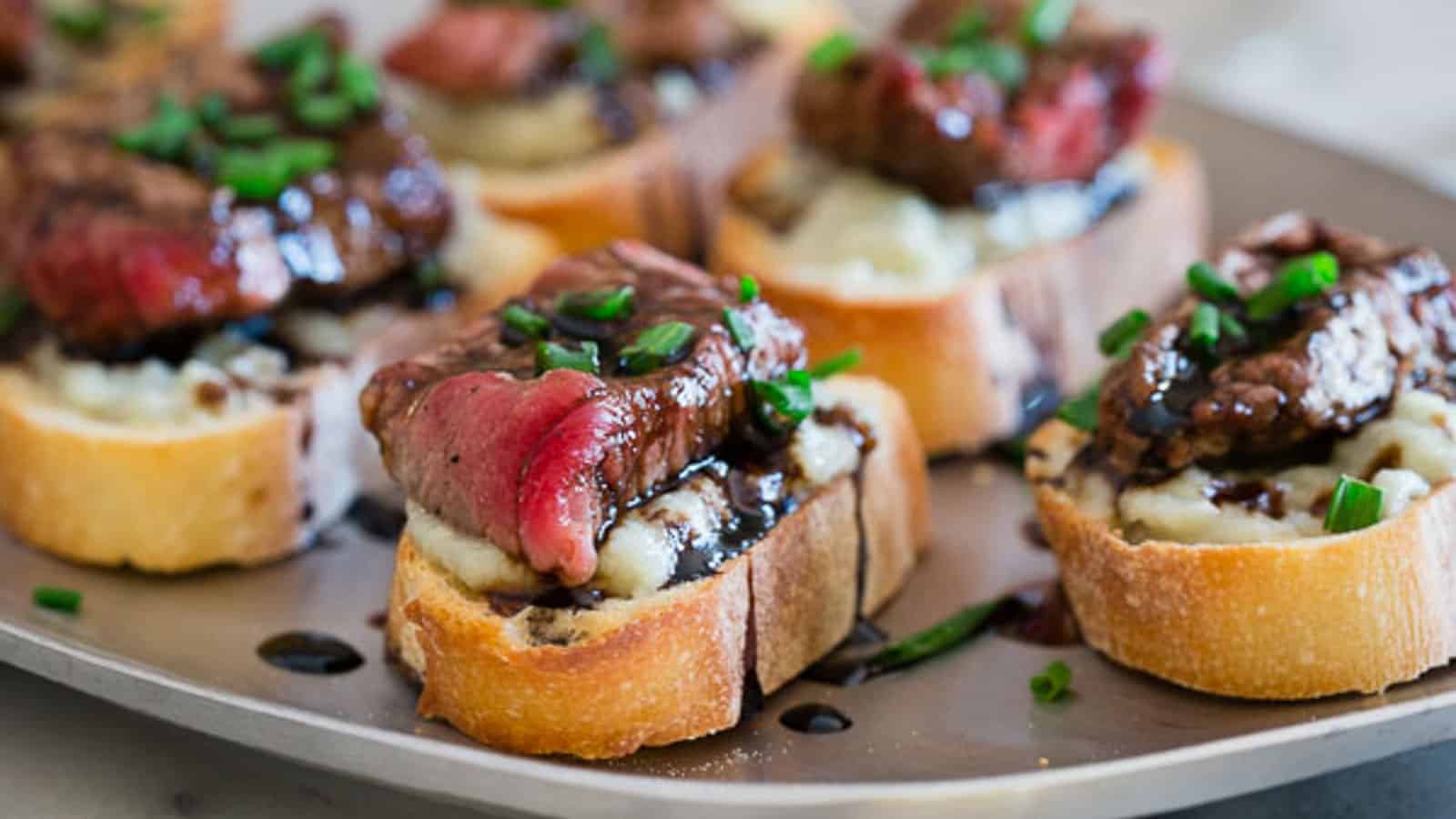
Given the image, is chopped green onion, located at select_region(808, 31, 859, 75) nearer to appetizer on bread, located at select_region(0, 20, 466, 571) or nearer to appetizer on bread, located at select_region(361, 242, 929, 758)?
appetizer on bread, located at select_region(0, 20, 466, 571)

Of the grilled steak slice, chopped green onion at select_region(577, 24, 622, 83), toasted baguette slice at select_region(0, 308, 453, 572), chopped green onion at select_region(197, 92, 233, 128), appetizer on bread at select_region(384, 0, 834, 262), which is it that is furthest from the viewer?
chopped green onion at select_region(577, 24, 622, 83)

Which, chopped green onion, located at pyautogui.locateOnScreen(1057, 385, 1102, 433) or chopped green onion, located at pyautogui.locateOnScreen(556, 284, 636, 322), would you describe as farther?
chopped green onion, located at pyautogui.locateOnScreen(1057, 385, 1102, 433)

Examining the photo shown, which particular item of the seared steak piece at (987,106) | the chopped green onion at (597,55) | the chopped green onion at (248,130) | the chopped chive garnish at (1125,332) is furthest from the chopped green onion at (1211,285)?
the chopped green onion at (597,55)

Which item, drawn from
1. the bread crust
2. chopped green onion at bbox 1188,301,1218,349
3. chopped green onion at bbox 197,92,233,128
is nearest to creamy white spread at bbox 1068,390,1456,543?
chopped green onion at bbox 1188,301,1218,349

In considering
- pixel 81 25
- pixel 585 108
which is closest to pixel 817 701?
pixel 585 108

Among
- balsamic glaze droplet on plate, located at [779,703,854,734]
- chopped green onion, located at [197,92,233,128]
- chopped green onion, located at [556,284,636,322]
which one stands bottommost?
balsamic glaze droplet on plate, located at [779,703,854,734]

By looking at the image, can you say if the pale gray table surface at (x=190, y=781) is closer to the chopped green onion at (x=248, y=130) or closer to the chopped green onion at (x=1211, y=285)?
the chopped green onion at (x=1211, y=285)

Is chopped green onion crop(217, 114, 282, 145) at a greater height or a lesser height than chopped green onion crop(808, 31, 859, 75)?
lesser
